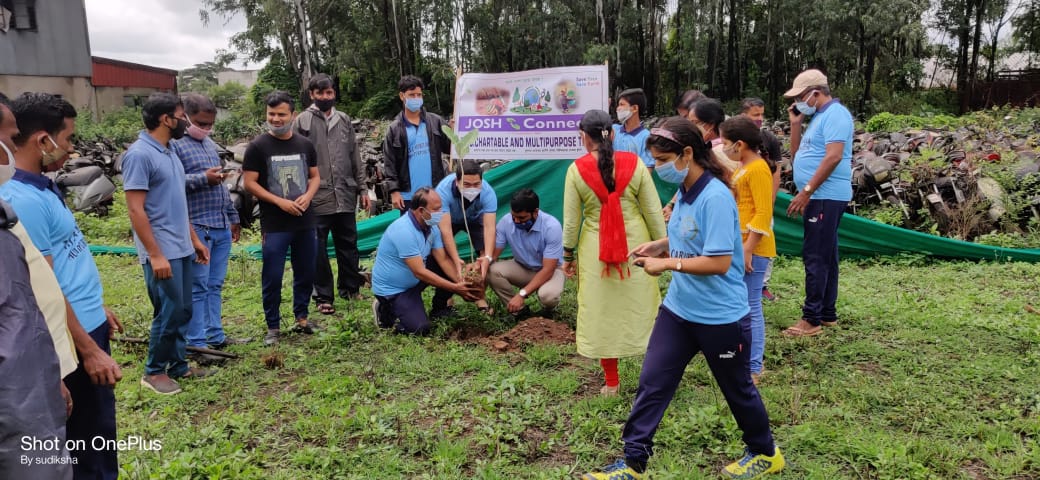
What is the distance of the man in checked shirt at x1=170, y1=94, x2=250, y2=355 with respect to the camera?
14.7 feet

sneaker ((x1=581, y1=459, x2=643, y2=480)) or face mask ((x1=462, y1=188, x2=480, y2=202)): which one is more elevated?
face mask ((x1=462, y1=188, x2=480, y2=202))

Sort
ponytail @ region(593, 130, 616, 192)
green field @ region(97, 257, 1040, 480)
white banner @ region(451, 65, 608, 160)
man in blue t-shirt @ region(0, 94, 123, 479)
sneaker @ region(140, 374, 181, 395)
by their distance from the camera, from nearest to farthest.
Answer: man in blue t-shirt @ region(0, 94, 123, 479)
green field @ region(97, 257, 1040, 480)
ponytail @ region(593, 130, 616, 192)
sneaker @ region(140, 374, 181, 395)
white banner @ region(451, 65, 608, 160)

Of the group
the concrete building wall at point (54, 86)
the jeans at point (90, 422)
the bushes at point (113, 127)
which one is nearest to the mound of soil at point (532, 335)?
Result: the jeans at point (90, 422)

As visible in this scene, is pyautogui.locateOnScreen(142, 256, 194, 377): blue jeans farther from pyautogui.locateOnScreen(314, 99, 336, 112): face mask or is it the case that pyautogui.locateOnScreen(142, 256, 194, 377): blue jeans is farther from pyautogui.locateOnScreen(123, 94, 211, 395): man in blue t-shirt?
pyautogui.locateOnScreen(314, 99, 336, 112): face mask

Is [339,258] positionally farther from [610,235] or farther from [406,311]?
[610,235]

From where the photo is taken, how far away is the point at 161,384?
4000mm

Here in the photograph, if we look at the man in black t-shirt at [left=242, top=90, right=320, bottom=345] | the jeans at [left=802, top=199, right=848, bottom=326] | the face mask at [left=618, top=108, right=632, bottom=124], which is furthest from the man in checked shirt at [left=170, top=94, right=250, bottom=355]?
the jeans at [left=802, top=199, right=848, bottom=326]

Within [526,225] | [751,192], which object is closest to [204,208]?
[526,225]

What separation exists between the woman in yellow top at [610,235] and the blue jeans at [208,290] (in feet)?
8.49

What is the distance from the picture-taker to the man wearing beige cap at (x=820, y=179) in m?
4.44

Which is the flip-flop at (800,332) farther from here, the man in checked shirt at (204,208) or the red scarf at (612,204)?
the man in checked shirt at (204,208)

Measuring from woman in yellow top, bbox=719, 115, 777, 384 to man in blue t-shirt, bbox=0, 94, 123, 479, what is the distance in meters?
2.88

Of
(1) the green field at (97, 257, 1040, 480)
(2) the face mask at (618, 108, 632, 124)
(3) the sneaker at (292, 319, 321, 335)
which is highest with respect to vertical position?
(2) the face mask at (618, 108, 632, 124)

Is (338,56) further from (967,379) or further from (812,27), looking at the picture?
(967,379)
